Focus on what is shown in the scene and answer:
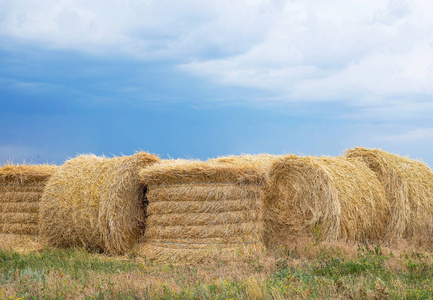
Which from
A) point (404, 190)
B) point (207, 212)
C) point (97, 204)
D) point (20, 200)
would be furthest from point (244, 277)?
point (20, 200)

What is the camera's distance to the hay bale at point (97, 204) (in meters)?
8.62

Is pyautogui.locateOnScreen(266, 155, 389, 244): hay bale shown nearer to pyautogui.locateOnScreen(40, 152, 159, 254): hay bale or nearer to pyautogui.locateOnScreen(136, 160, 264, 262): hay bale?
pyautogui.locateOnScreen(136, 160, 264, 262): hay bale

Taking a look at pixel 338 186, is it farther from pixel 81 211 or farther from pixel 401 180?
pixel 81 211

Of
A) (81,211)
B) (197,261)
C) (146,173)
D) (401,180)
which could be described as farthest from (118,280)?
(401,180)

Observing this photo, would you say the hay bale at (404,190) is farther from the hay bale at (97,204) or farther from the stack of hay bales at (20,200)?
the stack of hay bales at (20,200)

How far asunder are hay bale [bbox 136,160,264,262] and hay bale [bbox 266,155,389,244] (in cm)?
94

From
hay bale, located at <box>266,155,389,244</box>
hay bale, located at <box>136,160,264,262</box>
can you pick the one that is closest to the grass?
hay bale, located at <box>136,160,264,262</box>

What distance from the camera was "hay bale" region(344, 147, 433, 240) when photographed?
980cm

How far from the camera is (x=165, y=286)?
217 inches

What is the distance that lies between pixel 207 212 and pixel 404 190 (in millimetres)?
4851

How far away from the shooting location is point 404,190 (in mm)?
9922

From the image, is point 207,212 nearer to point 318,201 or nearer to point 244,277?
point 244,277

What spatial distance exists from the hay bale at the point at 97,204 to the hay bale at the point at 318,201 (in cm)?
262


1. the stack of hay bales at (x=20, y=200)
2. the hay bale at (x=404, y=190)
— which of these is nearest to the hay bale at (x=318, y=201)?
the hay bale at (x=404, y=190)
